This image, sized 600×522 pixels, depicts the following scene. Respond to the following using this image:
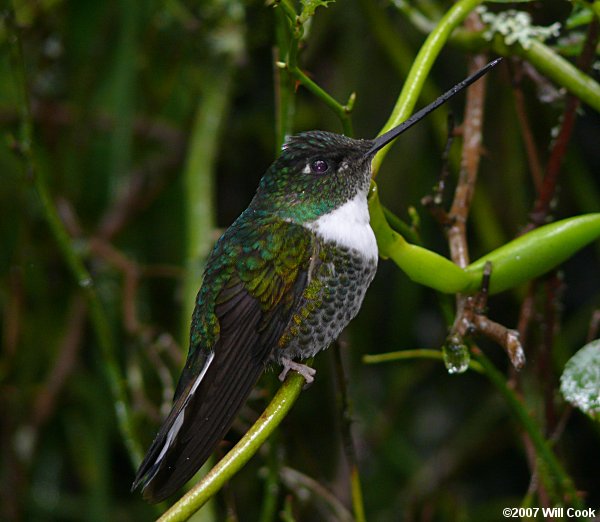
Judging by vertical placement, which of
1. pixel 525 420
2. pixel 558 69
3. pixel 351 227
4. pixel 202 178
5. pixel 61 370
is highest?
pixel 558 69

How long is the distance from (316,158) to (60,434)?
194cm

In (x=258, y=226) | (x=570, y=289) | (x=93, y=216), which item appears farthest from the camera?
(x=93, y=216)

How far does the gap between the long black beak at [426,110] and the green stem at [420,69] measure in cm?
2

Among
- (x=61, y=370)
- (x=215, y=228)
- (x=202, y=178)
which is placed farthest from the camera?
(x=61, y=370)

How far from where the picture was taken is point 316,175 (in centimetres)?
146

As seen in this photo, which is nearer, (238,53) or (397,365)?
(238,53)

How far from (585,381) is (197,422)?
2.04 ft

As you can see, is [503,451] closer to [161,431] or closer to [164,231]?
[164,231]

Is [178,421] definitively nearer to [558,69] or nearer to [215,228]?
[558,69]

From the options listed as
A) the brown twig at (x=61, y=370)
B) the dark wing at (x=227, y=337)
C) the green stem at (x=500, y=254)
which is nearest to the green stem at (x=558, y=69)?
the green stem at (x=500, y=254)

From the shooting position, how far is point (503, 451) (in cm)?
289

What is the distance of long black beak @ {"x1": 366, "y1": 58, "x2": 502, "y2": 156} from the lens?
45.1 inches

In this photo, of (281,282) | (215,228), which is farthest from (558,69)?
(215,228)

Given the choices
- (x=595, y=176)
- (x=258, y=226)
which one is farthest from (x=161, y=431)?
(x=595, y=176)
